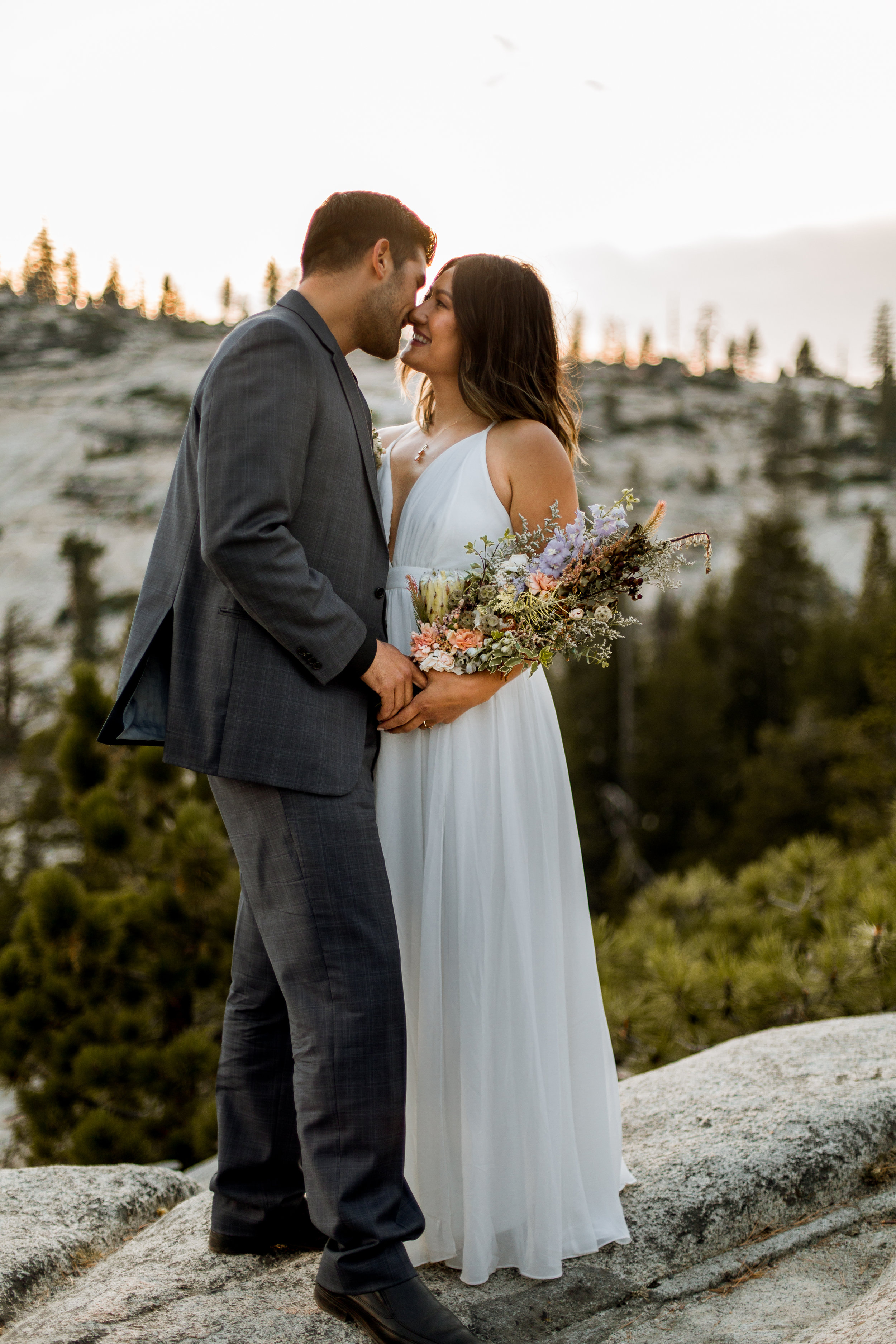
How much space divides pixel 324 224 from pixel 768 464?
85352mm

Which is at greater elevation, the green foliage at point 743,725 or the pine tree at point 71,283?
the pine tree at point 71,283

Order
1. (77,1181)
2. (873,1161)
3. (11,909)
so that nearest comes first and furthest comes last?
(873,1161)
(77,1181)
(11,909)

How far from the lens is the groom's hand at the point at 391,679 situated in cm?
240

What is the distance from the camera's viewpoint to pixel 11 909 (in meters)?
11.8

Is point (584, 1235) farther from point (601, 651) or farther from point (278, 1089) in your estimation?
point (601, 651)

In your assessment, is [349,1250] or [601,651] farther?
[601,651]

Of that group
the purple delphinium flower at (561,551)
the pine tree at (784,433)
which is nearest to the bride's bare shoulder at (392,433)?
the purple delphinium flower at (561,551)

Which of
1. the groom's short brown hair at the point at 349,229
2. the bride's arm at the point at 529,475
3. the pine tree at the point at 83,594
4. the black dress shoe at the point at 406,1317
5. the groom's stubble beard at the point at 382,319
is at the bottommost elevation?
the pine tree at the point at 83,594

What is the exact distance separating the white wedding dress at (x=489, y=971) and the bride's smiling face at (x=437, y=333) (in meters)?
0.27

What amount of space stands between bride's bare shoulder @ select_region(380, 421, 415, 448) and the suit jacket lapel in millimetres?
543

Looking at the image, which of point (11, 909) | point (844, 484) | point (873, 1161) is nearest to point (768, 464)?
point (844, 484)

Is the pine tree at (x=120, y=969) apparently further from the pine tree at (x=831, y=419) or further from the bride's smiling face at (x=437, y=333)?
the pine tree at (x=831, y=419)

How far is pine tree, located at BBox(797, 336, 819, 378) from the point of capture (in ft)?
372

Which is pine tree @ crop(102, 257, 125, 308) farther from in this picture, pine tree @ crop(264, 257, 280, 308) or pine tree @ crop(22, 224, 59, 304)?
pine tree @ crop(264, 257, 280, 308)
